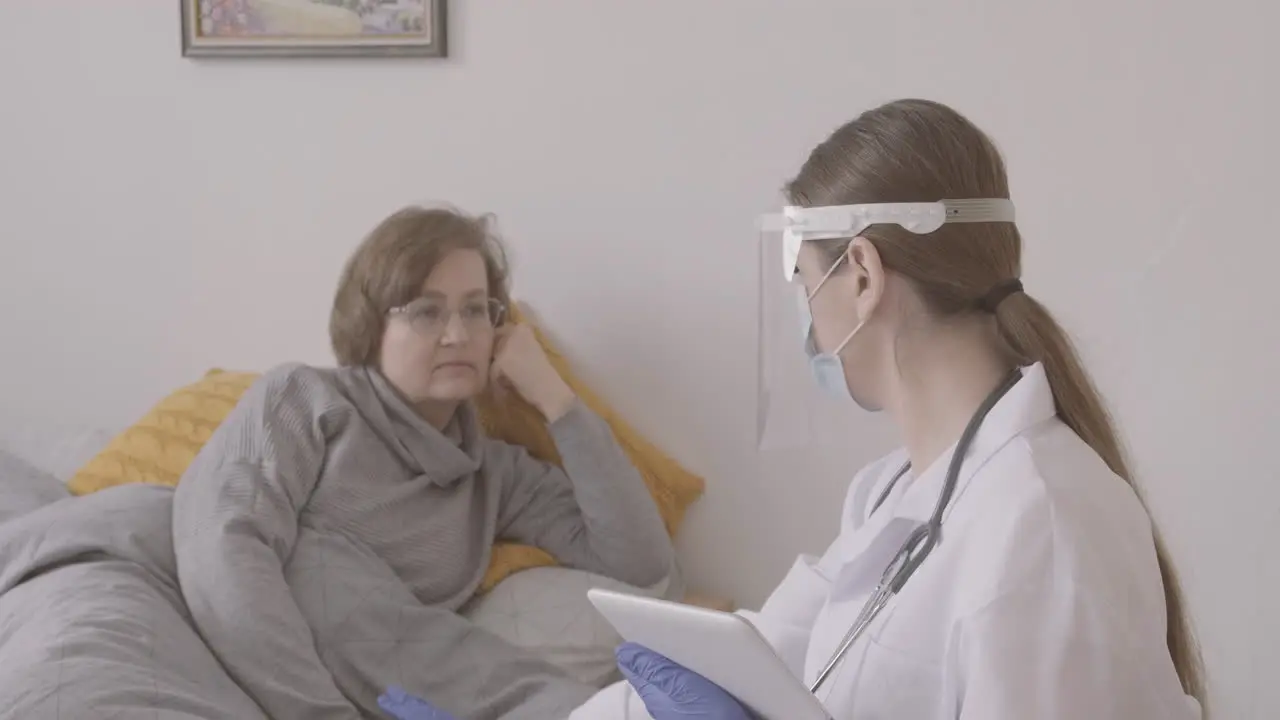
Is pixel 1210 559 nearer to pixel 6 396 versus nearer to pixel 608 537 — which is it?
pixel 608 537

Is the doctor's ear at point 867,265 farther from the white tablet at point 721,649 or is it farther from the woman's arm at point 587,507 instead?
the woman's arm at point 587,507

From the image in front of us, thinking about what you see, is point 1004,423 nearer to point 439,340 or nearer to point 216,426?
point 439,340

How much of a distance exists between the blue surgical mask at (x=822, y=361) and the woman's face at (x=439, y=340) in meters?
0.88

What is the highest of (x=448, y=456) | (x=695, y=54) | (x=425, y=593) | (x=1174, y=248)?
(x=695, y=54)

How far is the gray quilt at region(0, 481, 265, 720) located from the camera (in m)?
1.61

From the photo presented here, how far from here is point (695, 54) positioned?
2359 millimetres

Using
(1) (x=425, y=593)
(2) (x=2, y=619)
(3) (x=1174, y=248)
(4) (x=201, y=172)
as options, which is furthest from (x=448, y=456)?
(3) (x=1174, y=248)

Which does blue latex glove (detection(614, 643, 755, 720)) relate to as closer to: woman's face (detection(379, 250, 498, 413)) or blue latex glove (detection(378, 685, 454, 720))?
blue latex glove (detection(378, 685, 454, 720))

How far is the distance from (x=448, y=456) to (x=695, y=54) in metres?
0.80

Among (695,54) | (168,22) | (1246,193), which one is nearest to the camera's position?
(1246,193)

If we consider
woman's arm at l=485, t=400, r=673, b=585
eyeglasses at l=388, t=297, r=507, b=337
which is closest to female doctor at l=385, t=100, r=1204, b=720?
woman's arm at l=485, t=400, r=673, b=585

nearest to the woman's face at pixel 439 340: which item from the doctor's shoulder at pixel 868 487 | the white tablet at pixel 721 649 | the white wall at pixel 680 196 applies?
the white wall at pixel 680 196

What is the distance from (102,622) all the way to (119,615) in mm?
35

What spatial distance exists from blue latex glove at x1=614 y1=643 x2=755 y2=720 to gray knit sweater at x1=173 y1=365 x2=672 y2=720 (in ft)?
2.01
